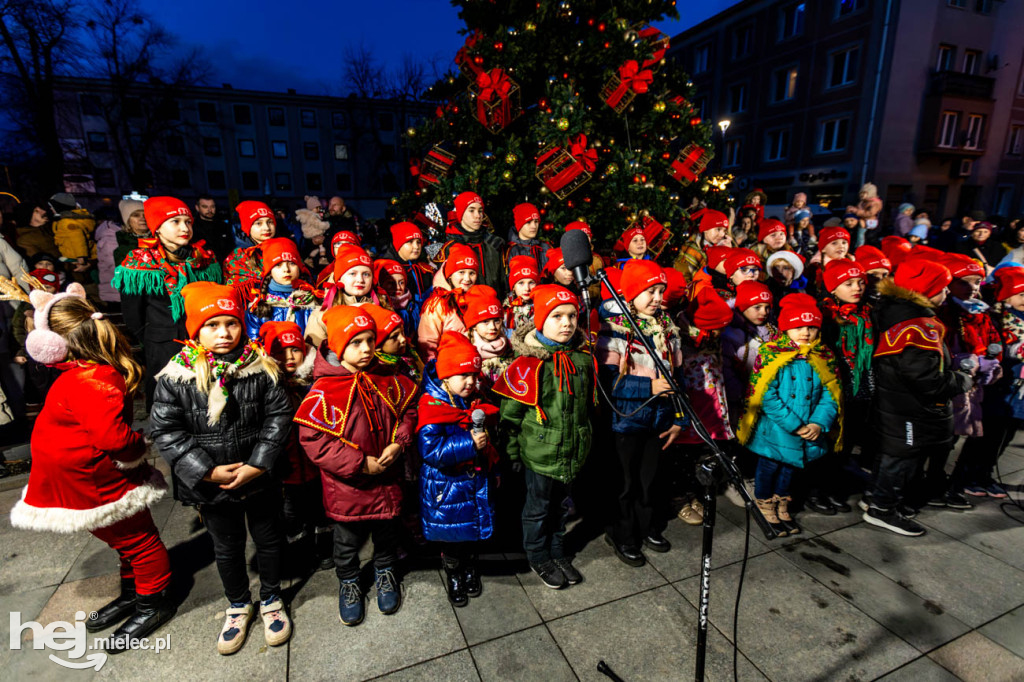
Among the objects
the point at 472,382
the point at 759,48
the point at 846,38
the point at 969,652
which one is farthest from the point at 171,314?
the point at 759,48

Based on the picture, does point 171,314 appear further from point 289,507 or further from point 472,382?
point 472,382

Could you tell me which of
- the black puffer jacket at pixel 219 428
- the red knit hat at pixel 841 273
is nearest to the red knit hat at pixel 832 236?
the red knit hat at pixel 841 273

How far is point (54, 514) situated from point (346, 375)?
5.68 feet

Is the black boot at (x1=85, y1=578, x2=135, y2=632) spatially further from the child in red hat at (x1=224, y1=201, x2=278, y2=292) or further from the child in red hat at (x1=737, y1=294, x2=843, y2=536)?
the child in red hat at (x1=737, y1=294, x2=843, y2=536)

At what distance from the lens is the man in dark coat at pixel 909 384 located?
3.56m

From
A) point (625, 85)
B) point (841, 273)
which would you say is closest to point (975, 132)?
point (625, 85)

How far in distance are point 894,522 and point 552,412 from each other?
3.15m

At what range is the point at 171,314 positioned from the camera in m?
4.02

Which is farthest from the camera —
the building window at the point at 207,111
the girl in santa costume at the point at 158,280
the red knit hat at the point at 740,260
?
the building window at the point at 207,111

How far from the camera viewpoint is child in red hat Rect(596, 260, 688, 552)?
336cm

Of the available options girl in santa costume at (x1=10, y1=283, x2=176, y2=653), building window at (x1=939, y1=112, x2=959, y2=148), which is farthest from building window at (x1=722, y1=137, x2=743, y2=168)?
girl in santa costume at (x1=10, y1=283, x2=176, y2=653)

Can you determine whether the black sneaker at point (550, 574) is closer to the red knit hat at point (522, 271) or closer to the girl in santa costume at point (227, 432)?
the girl in santa costume at point (227, 432)

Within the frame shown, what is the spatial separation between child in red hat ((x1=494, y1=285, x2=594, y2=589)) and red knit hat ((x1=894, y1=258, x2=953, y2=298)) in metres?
2.90

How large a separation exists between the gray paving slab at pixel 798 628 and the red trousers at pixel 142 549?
132 inches
